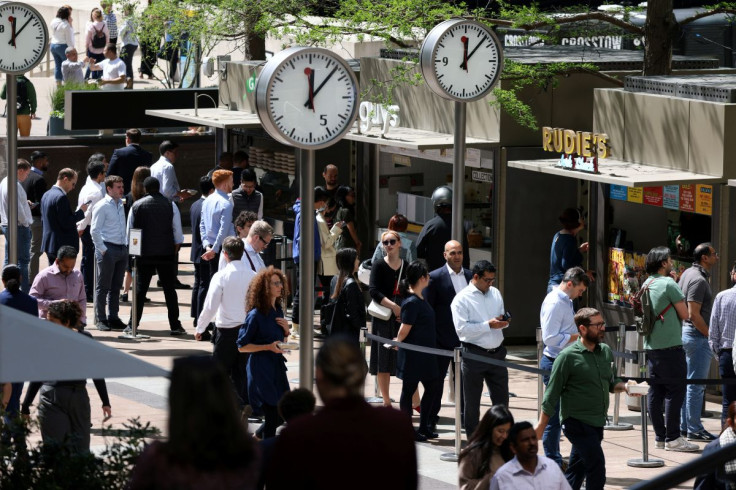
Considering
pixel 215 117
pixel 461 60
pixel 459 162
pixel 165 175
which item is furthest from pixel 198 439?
pixel 215 117

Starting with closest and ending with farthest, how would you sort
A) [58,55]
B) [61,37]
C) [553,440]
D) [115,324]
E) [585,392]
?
1. [585,392]
2. [553,440]
3. [115,324]
4. [61,37]
5. [58,55]

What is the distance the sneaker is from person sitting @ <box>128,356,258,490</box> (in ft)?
26.5

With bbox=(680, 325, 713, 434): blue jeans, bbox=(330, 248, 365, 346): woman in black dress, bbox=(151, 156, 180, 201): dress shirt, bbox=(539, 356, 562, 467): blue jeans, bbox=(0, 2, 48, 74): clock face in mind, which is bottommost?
bbox=(539, 356, 562, 467): blue jeans

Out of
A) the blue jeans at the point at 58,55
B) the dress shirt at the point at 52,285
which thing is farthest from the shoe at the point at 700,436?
the blue jeans at the point at 58,55

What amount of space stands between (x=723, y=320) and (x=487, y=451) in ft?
13.1

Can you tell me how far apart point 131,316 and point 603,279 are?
215 inches

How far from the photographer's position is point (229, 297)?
42.4 feet

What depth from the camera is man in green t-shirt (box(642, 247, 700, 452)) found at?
12531mm

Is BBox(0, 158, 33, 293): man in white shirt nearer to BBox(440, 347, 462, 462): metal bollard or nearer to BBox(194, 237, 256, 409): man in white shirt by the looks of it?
BBox(194, 237, 256, 409): man in white shirt

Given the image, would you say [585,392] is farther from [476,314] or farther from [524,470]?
[476,314]

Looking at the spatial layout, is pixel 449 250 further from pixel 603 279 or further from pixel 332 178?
pixel 332 178

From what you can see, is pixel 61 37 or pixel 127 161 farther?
pixel 61 37

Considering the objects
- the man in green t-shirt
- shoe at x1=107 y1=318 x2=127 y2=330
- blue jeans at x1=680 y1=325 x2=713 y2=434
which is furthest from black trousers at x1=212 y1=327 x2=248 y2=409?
shoe at x1=107 y1=318 x2=127 y2=330

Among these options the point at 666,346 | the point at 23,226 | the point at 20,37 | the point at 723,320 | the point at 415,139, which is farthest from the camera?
the point at 23,226
